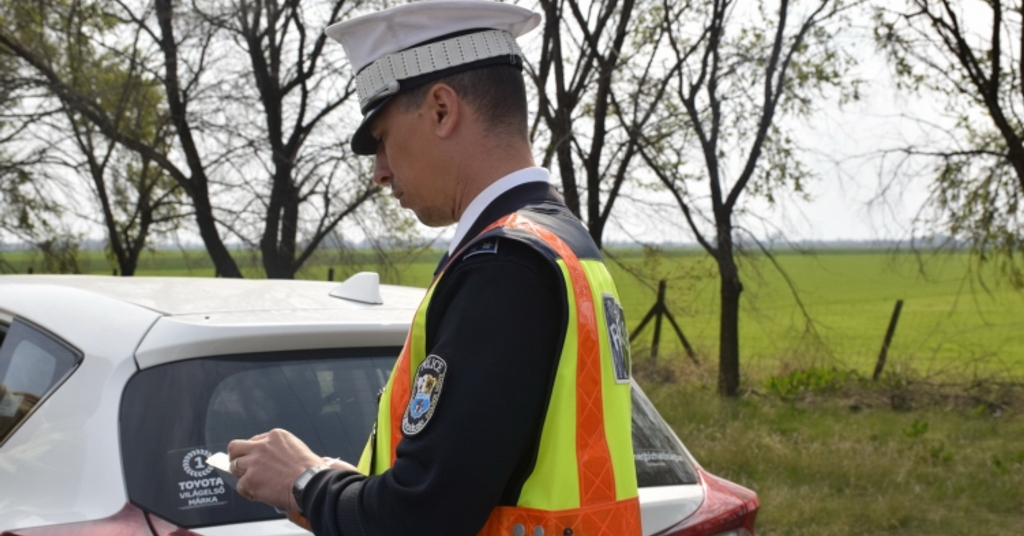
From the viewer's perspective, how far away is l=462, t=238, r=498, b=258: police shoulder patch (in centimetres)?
153

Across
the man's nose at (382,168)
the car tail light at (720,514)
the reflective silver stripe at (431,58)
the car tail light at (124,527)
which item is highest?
the reflective silver stripe at (431,58)

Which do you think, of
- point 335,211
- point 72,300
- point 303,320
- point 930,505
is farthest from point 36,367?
point 335,211

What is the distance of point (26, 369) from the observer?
2699 mm

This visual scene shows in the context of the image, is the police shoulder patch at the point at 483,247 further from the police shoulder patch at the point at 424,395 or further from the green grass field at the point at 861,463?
the green grass field at the point at 861,463

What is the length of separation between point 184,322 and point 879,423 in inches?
327

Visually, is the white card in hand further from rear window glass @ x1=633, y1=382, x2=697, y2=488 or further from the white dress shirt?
rear window glass @ x1=633, y1=382, x2=697, y2=488

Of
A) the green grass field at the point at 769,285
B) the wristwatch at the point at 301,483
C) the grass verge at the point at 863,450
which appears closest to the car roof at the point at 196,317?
the wristwatch at the point at 301,483

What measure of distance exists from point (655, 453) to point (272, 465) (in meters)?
1.45

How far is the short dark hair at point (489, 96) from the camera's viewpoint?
170 centimetres

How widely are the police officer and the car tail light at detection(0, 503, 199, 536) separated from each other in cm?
50

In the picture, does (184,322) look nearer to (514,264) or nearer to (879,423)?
(514,264)

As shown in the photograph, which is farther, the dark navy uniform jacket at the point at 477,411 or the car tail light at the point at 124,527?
the car tail light at the point at 124,527

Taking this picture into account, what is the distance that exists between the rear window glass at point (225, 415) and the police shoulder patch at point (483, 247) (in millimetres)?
1001

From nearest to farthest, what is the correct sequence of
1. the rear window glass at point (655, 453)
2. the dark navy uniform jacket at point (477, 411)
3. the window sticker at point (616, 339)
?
the dark navy uniform jacket at point (477, 411), the window sticker at point (616, 339), the rear window glass at point (655, 453)
